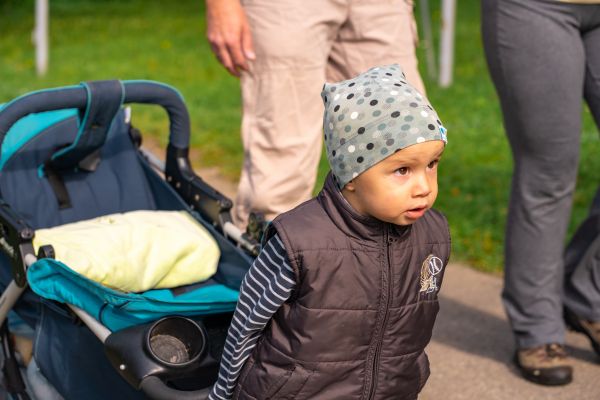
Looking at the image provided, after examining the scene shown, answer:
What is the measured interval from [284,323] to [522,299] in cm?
154

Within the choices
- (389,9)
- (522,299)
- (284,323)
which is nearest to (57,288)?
(284,323)

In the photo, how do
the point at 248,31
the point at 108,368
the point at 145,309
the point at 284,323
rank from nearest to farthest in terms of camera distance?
the point at 284,323
the point at 145,309
the point at 108,368
the point at 248,31

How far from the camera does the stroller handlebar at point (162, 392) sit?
100 inches

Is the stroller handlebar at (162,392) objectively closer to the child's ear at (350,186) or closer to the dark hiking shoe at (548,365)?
the child's ear at (350,186)

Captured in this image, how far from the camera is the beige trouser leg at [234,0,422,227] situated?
337cm

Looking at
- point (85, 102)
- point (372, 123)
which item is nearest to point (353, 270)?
point (372, 123)

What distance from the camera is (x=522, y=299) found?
149 inches

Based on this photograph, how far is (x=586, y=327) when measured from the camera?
384 cm

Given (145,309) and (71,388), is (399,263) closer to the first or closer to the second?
(145,309)

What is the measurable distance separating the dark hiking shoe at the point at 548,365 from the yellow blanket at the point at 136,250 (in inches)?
48.8

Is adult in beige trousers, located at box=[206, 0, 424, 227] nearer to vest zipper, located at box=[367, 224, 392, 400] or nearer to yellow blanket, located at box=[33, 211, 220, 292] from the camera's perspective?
yellow blanket, located at box=[33, 211, 220, 292]

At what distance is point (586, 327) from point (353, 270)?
1694mm

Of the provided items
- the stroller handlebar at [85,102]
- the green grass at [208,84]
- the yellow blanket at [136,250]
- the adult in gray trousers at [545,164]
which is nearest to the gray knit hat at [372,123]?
the yellow blanket at [136,250]

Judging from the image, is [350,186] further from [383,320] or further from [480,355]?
[480,355]
